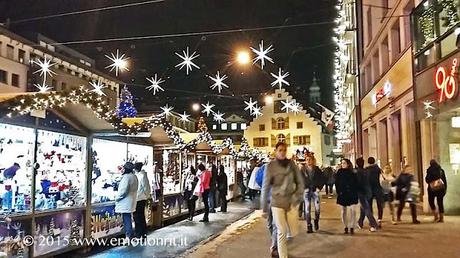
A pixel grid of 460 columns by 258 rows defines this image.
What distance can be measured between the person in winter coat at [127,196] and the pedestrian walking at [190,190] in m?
4.88

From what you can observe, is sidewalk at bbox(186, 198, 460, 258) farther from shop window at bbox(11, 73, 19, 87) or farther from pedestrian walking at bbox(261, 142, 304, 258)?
shop window at bbox(11, 73, 19, 87)

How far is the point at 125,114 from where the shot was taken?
17.1m

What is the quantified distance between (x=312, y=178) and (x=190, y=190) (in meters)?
5.06

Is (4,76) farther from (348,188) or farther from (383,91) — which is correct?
(348,188)

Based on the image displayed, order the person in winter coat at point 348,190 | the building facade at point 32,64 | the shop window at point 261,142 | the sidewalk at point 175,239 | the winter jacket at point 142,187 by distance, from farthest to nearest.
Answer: the shop window at point 261,142 → the building facade at point 32,64 → the person in winter coat at point 348,190 → the winter jacket at point 142,187 → the sidewalk at point 175,239

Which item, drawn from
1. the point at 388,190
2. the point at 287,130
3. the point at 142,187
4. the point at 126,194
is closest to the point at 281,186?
the point at 126,194

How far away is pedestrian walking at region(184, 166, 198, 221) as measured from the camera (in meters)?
16.5

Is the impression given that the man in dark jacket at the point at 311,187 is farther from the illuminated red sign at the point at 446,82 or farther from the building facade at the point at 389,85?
the building facade at the point at 389,85

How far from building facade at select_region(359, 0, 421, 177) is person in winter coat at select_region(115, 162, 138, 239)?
11210 mm

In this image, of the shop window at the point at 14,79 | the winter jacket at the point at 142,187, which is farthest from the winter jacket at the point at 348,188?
the shop window at the point at 14,79

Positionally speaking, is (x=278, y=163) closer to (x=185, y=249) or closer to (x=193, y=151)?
(x=185, y=249)

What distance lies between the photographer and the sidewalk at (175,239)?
10195 mm

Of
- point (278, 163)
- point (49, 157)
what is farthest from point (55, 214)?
point (278, 163)

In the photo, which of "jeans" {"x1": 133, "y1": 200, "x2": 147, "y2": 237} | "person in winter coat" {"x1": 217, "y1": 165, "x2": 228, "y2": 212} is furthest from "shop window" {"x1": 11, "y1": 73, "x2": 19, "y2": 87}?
"jeans" {"x1": 133, "y1": 200, "x2": 147, "y2": 237}
